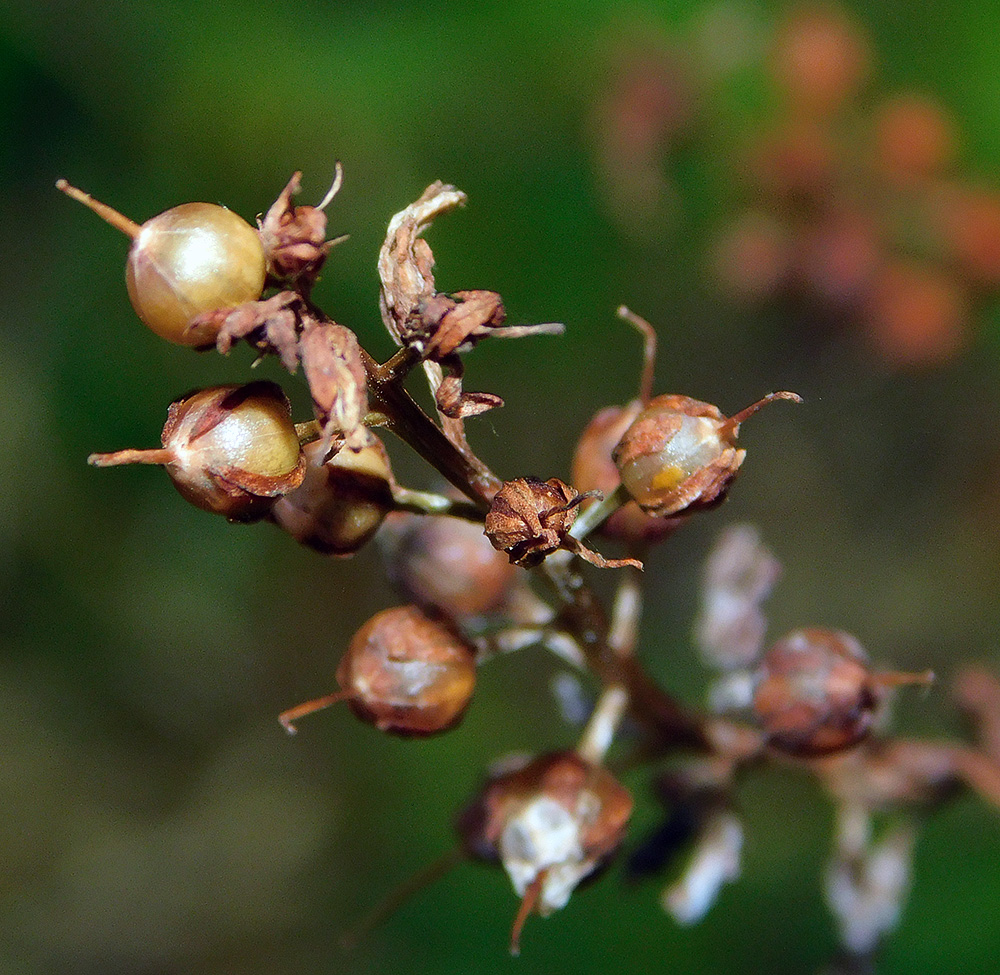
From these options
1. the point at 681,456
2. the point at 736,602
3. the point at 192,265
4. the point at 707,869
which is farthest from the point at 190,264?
the point at 707,869

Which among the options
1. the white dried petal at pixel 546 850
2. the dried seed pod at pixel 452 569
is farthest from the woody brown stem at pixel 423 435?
the white dried petal at pixel 546 850

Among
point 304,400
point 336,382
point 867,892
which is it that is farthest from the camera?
point 304,400

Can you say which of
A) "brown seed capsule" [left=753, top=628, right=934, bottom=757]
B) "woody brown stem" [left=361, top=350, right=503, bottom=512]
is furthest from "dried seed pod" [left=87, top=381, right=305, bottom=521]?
"brown seed capsule" [left=753, top=628, right=934, bottom=757]

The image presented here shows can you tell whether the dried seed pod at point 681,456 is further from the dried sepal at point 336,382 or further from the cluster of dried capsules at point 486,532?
the dried sepal at point 336,382

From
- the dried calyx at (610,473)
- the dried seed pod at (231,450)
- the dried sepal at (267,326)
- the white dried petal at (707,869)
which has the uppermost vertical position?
the dried sepal at (267,326)

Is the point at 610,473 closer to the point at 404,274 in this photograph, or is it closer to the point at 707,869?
the point at 404,274

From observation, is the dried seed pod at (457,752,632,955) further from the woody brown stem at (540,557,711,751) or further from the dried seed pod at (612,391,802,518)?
the dried seed pod at (612,391,802,518)
